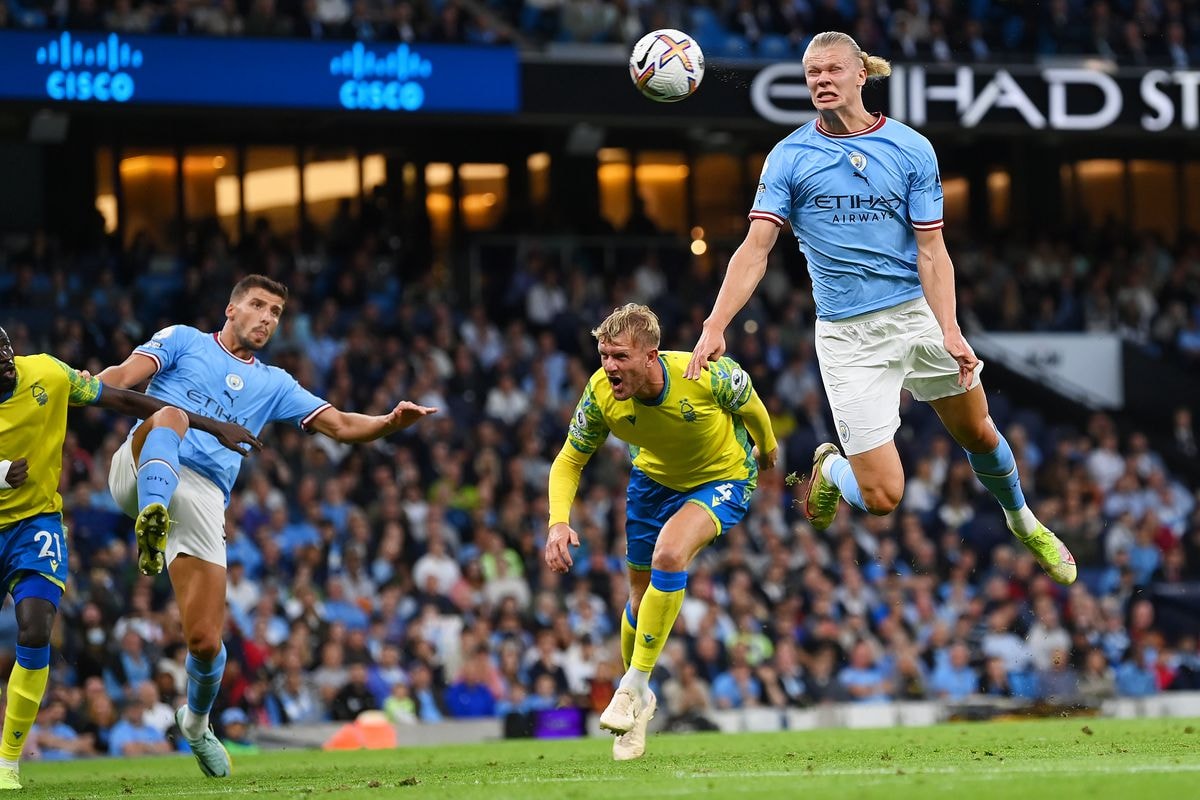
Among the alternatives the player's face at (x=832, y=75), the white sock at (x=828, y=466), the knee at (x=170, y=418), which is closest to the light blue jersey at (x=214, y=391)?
the knee at (x=170, y=418)

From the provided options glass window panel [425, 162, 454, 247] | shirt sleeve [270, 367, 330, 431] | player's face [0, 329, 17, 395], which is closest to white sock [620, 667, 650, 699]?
shirt sleeve [270, 367, 330, 431]

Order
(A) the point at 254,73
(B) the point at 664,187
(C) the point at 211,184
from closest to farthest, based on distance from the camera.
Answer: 1. (A) the point at 254,73
2. (C) the point at 211,184
3. (B) the point at 664,187

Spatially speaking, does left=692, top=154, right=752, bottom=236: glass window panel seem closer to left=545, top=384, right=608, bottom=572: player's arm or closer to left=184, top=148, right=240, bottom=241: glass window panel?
left=184, top=148, right=240, bottom=241: glass window panel

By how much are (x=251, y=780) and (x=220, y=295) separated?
1232cm

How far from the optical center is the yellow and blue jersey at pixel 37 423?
384 inches

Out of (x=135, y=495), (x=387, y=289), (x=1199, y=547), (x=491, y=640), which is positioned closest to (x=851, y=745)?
(x=135, y=495)

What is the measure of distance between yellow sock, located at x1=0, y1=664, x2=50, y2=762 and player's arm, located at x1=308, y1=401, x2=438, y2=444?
2.18m

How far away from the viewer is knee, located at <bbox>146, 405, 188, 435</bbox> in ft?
32.8

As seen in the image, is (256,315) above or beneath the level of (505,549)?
above

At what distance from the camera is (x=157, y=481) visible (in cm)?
981

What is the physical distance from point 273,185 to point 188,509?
52.2ft

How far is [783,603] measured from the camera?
1905cm

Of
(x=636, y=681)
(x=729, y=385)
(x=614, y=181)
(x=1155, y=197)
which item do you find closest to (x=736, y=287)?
(x=729, y=385)

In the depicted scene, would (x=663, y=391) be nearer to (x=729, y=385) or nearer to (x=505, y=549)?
(x=729, y=385)
